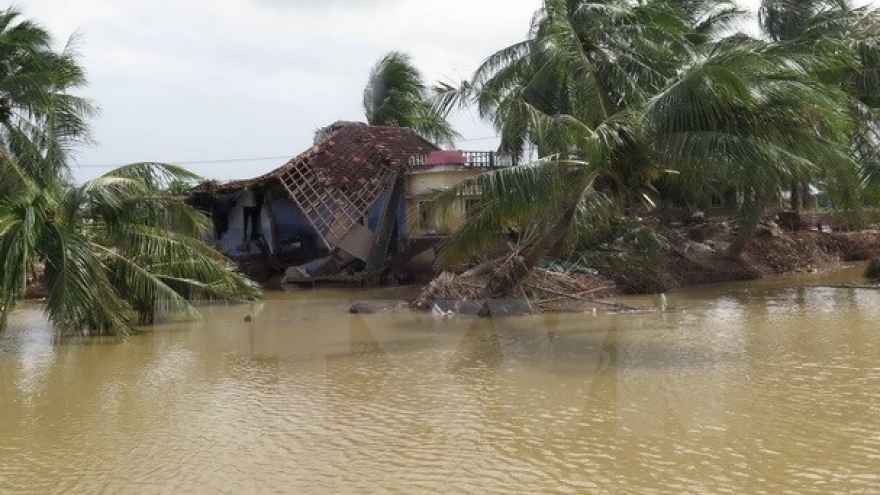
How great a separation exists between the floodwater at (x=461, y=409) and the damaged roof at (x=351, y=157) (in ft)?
29.8

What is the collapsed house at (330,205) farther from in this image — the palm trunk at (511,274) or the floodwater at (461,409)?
the floodwater at (461,409)

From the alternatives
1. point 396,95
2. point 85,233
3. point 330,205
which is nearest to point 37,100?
point 85,233

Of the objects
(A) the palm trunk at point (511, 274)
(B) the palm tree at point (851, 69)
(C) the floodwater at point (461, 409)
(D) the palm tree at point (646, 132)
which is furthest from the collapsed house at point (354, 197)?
(C) the floodwater at point (461, 409)

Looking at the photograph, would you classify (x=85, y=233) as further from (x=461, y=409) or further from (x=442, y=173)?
(x=442, y=173)

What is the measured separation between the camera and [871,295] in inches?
587

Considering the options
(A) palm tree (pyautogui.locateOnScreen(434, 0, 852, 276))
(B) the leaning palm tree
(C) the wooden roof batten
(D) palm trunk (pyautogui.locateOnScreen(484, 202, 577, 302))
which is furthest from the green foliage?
(B) the leaning palm tree

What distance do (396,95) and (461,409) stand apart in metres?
A: 21.5

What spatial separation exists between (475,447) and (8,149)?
13.4 meters

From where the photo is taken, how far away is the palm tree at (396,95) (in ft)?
90.4

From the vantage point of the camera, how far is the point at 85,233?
42.0 ft

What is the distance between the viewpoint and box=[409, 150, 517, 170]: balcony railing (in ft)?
67.0

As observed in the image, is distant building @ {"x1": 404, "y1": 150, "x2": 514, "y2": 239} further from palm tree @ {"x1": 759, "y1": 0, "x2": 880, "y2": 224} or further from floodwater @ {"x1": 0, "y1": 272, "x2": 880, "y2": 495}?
floodwater @ {"x1": 0, "y1": 272, "x2": 880, "y2": 495}

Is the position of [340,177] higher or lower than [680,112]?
higher

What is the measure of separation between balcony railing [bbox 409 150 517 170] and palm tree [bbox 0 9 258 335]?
6740mm
